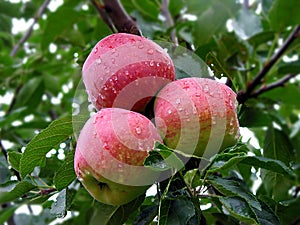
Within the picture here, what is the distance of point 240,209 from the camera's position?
0.84m

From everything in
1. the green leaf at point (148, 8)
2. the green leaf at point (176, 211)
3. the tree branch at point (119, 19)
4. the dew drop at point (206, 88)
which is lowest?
the green leaf at point (148, 8)

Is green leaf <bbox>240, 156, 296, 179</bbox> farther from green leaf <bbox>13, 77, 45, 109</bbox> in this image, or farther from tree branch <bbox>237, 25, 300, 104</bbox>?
green leaf <bbox>13, 77, 45, 109</bbox>

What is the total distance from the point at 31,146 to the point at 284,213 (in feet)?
2.17

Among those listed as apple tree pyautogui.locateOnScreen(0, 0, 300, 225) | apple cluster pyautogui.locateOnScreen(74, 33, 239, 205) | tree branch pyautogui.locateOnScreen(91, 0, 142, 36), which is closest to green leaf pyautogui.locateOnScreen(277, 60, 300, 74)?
apple tree pyautogui.locateOnScreen(0, 0, 300, 225)

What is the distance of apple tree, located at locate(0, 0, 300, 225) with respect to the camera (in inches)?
33.9

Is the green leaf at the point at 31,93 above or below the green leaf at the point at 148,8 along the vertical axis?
below

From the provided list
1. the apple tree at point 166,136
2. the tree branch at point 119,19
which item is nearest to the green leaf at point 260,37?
the apple tree at point 166,136

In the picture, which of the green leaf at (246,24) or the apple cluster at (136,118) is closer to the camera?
the apple cluster at (136,118)

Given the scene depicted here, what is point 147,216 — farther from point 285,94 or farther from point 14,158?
point 285,94

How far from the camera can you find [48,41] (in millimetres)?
2043

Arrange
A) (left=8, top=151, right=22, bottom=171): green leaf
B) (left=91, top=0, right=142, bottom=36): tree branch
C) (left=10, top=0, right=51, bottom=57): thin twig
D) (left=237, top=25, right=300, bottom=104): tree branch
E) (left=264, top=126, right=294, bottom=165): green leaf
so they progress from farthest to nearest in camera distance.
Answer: (left=10, top=0, right=51, bottom=57): thin twig
(left=237, top=25, right=300, bottom=104): tree branch
(left=264, top=126, right=294, bottom=165): green leaf
(left=91, top=0, right=142, bottom=36): tree branch
(left=8, top=151, right=22, bottom=171): green leaf

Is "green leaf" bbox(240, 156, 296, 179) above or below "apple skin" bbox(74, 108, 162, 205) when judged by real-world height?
below

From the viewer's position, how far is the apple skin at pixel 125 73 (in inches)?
36.1

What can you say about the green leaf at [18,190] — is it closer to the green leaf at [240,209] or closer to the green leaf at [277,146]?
the green leaf at [240,209]
